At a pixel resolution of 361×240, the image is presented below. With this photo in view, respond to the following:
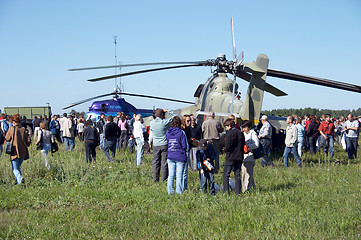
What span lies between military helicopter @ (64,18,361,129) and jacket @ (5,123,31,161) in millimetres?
2976

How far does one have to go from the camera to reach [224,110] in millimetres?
14625

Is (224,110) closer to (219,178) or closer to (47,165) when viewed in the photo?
(219,178)

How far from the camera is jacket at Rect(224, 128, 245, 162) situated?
7711mm

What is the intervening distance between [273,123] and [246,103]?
3.68 meters

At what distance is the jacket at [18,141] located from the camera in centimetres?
892

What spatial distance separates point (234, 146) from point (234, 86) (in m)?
5.20

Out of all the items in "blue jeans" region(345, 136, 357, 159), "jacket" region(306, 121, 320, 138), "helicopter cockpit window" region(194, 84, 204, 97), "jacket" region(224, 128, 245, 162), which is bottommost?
"blue jeans" region(345, 136, 357, 159)

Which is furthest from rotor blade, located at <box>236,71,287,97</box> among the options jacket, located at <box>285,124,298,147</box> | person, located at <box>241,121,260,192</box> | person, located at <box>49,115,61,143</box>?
person, located at <box>49,115,61,143</box>

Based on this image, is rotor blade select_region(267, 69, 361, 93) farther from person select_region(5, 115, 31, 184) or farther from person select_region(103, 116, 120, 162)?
person select_region(5, 115, 31, 184)

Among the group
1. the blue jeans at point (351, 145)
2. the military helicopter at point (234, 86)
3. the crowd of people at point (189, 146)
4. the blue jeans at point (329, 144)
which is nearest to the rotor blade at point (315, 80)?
the military helicopter at point (234, 86)

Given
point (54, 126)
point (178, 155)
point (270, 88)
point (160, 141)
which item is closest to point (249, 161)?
point (178, 155)

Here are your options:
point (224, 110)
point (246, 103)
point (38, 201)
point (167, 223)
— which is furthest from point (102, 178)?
point (224, 110)

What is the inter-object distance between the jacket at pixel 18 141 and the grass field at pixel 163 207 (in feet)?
2.15

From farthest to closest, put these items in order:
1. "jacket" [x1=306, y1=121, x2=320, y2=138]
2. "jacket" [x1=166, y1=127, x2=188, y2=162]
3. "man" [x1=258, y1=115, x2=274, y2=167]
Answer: "jacket" [x1=306, y1=121, x2=320, y2=138], "man" [x1=258, y1=115, x2=274, y2=167], "jacket" [x1=166, y1=127, x2=188, y2=162]
